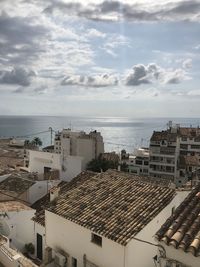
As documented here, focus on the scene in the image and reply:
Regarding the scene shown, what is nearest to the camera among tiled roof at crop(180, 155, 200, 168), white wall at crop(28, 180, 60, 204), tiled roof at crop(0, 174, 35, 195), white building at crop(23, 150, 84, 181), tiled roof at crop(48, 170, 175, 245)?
tiled roof at crop(48, 170, 175, 245)

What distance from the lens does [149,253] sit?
16.1m

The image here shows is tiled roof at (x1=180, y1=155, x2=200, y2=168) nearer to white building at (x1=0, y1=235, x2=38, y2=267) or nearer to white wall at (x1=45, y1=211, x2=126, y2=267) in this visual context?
white wall at (x1=45, y1=211, x2=126, y2=267)

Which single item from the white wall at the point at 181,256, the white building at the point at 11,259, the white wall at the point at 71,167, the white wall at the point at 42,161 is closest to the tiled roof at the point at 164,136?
the white wall at the point at 42,161

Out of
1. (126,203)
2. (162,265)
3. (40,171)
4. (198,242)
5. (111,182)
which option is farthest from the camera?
(40,171)

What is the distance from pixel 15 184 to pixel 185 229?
29.1 meters

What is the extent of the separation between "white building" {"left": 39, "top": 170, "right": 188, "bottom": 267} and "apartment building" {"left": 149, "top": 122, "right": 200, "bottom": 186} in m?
62.6

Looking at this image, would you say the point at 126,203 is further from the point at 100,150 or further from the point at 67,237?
the point at 100,150

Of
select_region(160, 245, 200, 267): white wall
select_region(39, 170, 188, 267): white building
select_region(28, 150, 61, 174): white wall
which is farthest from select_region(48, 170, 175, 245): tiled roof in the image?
select_region(28, 150, 61, 174): white wall

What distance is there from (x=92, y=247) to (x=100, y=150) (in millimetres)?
71795

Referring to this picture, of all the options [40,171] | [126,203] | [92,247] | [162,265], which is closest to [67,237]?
[92,247]

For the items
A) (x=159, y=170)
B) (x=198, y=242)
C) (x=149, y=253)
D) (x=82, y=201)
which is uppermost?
(x=198, y=242)

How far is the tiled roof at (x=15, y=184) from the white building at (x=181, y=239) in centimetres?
2610

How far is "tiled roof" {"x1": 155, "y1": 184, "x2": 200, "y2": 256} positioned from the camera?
797cm

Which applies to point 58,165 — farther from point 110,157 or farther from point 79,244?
point 110,157
